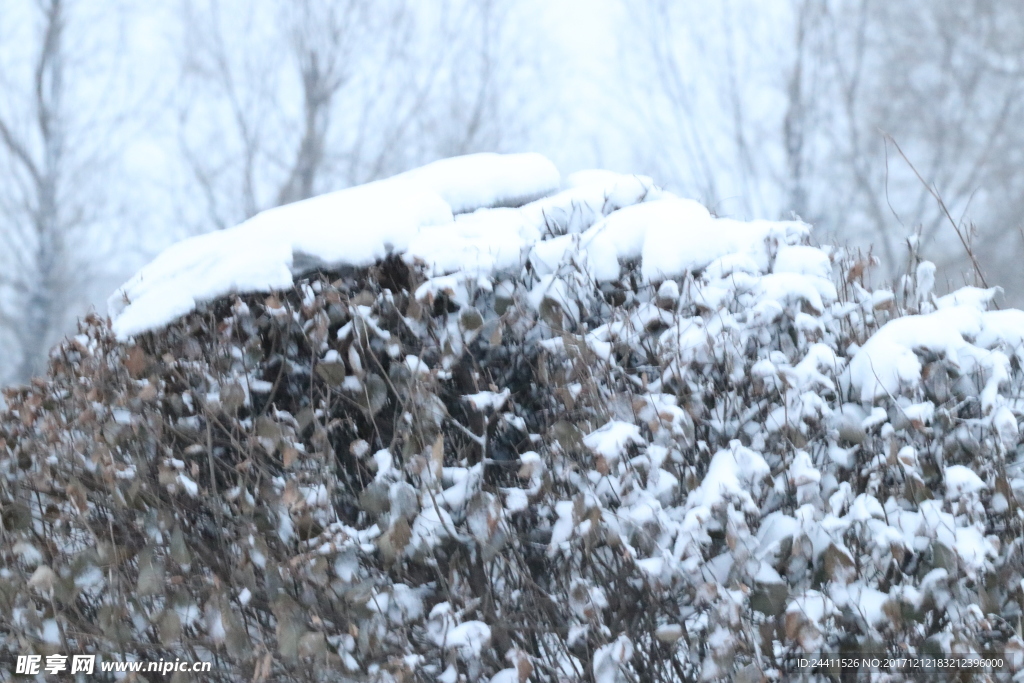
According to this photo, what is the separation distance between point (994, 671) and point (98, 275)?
15.9 metres

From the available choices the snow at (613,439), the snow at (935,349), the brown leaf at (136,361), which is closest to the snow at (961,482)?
the snow at (935,349)

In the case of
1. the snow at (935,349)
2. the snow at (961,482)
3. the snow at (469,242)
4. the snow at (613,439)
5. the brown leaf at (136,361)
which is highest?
the snow at (469,242)

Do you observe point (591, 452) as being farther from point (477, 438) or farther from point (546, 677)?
point (546, 677)

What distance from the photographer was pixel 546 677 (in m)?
2.24

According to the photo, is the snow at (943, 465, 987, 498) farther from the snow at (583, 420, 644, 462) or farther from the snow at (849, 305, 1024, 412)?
the snow at (583, 420, 644, 462)

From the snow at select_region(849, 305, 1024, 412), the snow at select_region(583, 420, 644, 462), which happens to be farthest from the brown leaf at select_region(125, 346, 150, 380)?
the snow at select_region(849, 305, 1024, 412)

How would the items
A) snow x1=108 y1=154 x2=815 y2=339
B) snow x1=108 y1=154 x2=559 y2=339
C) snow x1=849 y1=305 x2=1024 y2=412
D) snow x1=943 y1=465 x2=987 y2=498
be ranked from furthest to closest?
snow x1=108 y1=154 x2=559 y2=339 < snow x1=108 y1=154 x2=815 y2=339 < snow x1=849 y1=305 x2=1024 y2=412 < snow x1=943 y1=465 x2=987 y2=498

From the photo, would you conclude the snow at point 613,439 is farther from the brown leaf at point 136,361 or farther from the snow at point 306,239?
the brown leaf at point 136,361

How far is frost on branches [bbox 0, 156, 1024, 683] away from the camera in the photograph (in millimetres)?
1952

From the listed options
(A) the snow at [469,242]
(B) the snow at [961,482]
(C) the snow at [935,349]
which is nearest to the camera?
(B) the snow at [961,482]

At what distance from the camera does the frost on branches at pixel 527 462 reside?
1.95 meters

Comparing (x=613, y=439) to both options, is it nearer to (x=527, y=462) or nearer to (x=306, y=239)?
(x=527, y=462)

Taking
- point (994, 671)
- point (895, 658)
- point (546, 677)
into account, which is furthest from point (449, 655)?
point (994, 671)

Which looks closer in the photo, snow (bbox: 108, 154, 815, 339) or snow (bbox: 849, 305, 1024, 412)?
snow (bbox: 849, 305, 1024, 412)
